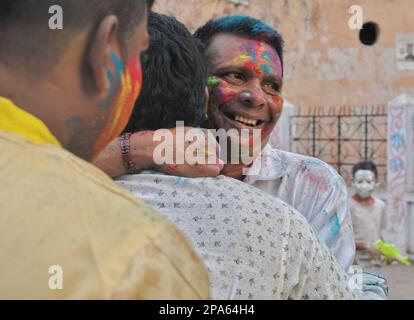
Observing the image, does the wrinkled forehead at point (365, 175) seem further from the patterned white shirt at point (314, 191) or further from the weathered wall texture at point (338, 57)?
the patterned white shirt at point (314, 191)

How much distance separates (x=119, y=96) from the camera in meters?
1.06

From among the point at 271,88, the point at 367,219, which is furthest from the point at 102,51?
the point at 367,219

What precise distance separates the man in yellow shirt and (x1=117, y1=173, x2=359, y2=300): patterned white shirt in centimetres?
34

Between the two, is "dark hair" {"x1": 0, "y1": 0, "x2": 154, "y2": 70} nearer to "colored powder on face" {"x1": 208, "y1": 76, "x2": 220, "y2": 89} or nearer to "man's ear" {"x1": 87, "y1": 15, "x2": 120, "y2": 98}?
"man's ear" {"x1": 87, "y1": 15, "x2": 120, "y2": 98}

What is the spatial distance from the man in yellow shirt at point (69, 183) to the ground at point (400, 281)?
19.4 ft

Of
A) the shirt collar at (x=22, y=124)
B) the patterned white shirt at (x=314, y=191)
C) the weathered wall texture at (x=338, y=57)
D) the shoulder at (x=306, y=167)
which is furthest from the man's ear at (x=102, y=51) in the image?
the weathered wall texture at (x=338, y=57)

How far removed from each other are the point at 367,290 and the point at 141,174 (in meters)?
0.66

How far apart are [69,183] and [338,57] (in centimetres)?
1224

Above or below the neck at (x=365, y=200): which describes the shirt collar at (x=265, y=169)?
above

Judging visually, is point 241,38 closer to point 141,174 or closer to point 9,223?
point 141,174

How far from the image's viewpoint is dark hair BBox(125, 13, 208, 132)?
59.7 inches

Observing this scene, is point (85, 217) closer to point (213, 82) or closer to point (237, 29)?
point (213, 82)

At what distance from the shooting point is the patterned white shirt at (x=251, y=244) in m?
1.25

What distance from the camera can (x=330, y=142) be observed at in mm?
11992
